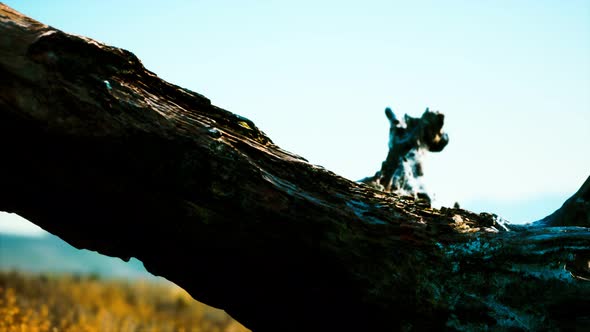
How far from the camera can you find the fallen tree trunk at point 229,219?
11.7 ft

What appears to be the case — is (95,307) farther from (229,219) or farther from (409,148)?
(229,219)

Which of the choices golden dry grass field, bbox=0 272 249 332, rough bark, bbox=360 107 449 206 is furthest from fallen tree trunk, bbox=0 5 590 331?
rough bark, bbox=360 107 449 206

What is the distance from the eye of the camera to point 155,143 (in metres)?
3.65

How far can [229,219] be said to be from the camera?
3723 millimetres

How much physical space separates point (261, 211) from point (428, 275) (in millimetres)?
1149

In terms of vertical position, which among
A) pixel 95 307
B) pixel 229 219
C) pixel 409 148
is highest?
pixel 409 148

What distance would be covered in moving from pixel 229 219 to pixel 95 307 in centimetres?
899

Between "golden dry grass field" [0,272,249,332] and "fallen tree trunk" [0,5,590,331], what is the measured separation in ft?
15.3

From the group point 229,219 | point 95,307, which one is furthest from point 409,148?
point 95,307

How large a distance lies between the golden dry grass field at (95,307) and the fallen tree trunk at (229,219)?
4652 mm

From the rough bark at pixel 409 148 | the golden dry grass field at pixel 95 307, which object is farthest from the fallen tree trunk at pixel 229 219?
the rough bark at pixel 409 148

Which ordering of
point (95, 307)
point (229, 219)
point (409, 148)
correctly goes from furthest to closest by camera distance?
point (95, 307) < point (409, 148) < point (229, 219)

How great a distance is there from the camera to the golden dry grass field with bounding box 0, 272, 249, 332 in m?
9.07

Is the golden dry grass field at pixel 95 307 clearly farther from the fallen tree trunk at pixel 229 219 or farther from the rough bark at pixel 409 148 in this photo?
the rough bark at pixel 409 148
